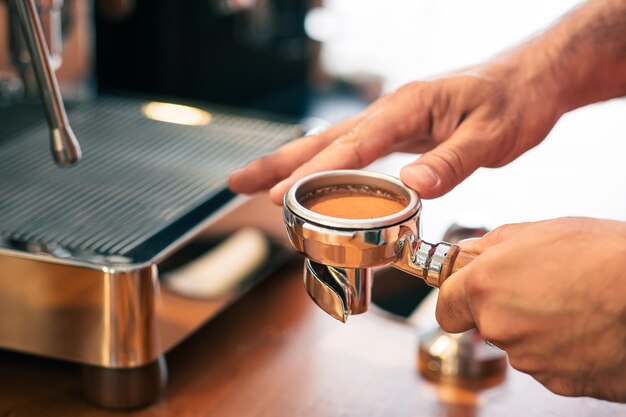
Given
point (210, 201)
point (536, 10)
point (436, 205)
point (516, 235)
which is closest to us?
point (516, 235)

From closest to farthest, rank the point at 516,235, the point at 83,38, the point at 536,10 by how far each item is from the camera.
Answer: the point at 516,235 < the point at 83,38 < the point at 536,10

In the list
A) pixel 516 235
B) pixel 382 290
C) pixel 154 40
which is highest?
pixel 516 235

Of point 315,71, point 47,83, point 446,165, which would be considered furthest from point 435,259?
point 315,71

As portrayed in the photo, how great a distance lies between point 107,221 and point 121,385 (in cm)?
15

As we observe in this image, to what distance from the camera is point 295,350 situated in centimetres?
88

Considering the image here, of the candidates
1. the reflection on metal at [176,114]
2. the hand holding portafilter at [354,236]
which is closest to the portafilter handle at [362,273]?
the hand holding portafilter at [354,236]

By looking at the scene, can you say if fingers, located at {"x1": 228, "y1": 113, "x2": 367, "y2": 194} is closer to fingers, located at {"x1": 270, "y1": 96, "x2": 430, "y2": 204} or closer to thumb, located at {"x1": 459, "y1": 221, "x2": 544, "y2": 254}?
fingers, located at {"x1": 270, "y1": 96, "x2": 430, "y2": 204}

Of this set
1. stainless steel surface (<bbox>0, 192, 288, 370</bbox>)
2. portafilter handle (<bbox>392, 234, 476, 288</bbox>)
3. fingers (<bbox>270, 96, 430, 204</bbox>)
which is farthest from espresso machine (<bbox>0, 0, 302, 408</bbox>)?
A: portafilter handle (<bbox>392, 234, 476, 288</bbox>)

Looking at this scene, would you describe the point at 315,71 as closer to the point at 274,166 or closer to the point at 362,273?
the point at 274,166

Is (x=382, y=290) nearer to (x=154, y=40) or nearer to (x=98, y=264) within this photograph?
(x=98, y=264)

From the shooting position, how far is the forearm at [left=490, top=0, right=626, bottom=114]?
0.90 m

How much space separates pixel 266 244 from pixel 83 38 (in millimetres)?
594

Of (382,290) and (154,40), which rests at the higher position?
(154,40)

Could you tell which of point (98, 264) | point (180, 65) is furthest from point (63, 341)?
point (180, 65)
